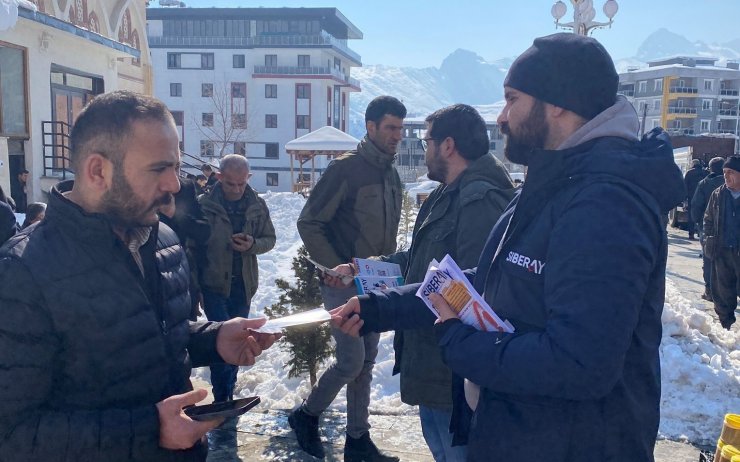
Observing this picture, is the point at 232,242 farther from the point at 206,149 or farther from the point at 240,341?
the point at 206,149

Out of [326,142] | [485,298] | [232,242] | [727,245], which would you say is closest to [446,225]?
[485,298]

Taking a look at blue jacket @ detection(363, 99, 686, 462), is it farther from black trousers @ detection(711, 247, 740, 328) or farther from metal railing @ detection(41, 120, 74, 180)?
metal railing @ detection(41, 120, 74, 180)

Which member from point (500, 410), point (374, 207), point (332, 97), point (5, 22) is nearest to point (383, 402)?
point (374, 207)

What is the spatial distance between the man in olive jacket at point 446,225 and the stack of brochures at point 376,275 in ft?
0.34

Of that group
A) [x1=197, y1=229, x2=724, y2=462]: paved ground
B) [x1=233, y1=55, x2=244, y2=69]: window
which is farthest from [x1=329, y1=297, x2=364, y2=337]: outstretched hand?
[x1=233, y1=55, x2=244, y2=69]: window

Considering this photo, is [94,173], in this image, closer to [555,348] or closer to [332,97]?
[555,348]

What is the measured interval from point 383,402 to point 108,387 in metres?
3.97

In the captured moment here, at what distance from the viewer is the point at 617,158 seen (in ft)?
6.39

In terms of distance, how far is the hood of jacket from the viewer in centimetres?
192

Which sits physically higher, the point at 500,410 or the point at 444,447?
the point at 500,410

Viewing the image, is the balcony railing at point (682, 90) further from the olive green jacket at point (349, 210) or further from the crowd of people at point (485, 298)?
the crowd of people at point (485, 298)

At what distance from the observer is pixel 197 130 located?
59.1 m

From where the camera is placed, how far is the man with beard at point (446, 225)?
3252 mm

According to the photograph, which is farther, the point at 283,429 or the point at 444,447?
the point at 283,429
